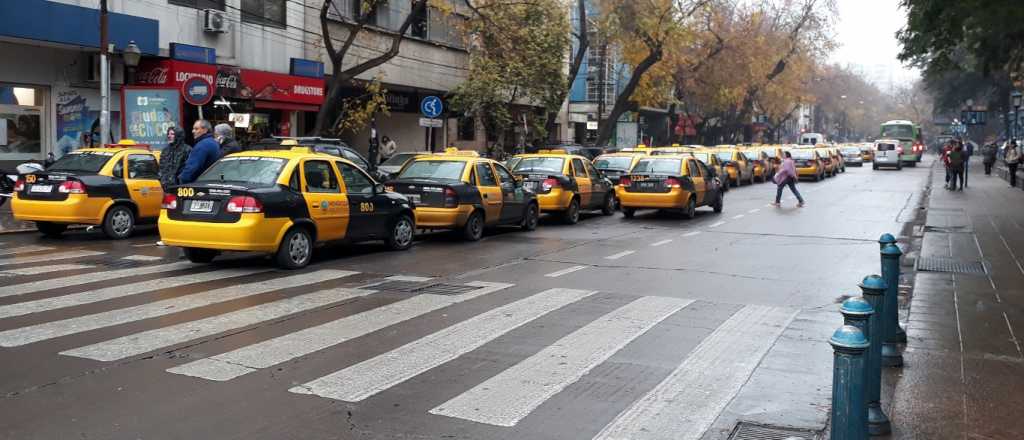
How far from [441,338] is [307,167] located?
526 centimetres

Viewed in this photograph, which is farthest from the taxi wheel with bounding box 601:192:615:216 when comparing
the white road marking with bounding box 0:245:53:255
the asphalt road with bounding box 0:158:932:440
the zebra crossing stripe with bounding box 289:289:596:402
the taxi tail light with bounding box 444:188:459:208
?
the zebra crossing stripe with bounding box 289:289:596:402

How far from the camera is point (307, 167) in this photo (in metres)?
12.4

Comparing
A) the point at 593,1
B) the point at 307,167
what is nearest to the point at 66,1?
the point at 307,167

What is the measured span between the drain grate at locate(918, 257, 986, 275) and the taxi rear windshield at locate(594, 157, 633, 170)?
12793mm

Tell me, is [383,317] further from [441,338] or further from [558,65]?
[558,65]

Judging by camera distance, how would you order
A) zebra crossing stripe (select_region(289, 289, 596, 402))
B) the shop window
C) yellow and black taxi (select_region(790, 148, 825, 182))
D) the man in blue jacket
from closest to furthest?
zebra crossing stripe (select_region(289, 289, 596, 402)) → the man in blue jacket → yellow and black taxi (select_region(790, 148, 825, 182)) → the shop window

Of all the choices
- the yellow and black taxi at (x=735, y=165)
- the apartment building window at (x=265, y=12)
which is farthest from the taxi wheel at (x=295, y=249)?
the yellow and black taxi at (x=735, y=165)

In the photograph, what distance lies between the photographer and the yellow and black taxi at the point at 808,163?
4116 cm

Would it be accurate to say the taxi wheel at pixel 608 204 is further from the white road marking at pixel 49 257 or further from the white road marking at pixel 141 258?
the white road marking at pixel 49 257

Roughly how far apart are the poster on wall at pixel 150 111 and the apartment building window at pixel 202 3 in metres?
4.55

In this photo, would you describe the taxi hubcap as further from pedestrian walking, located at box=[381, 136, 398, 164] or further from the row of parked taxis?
pedestrian walking, located at box=[381, 136, 398, 164]

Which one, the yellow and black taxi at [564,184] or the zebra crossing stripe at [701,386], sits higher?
the yellow and black taxi at [564,184]

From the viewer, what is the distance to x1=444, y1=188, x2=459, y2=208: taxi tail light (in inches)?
614

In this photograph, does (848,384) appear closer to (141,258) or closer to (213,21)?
(141,258)
